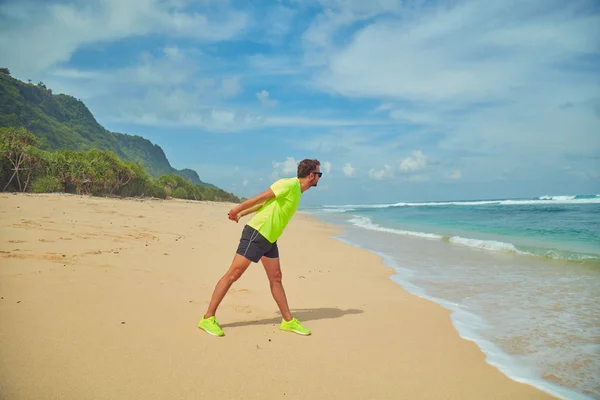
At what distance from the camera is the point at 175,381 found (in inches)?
108

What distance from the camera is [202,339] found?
3.62m

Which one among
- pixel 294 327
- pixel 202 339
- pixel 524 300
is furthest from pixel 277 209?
pixel 524 300

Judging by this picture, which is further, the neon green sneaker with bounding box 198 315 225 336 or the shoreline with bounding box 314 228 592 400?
the neon green sneaker with bounding box 198 315 225 336

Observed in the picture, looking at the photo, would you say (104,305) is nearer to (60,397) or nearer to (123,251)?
(60,397)

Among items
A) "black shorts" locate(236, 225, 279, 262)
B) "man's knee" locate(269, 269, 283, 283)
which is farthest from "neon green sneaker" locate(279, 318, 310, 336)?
"black shorts" locate(236, 225, 279, 262)

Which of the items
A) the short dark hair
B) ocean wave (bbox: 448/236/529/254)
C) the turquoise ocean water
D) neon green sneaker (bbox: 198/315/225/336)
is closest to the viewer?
the turquoise ocean water

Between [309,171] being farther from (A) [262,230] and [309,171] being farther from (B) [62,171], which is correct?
(B) [62,171]

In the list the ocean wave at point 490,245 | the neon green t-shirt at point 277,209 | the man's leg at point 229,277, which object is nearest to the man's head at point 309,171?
the neon green t-shirt at point 277,209

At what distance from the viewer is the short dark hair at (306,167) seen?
4219 mm

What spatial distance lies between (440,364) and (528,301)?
3349 millimetres

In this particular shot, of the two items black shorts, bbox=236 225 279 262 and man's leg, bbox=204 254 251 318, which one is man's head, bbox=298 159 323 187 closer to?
black shorts, bbox=236 225 279 262

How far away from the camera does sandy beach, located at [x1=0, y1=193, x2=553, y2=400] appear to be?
2719 millimetres

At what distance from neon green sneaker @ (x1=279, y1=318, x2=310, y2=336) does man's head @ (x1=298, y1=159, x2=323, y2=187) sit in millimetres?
1521

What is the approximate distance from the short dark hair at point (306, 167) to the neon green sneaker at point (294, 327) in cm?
161
